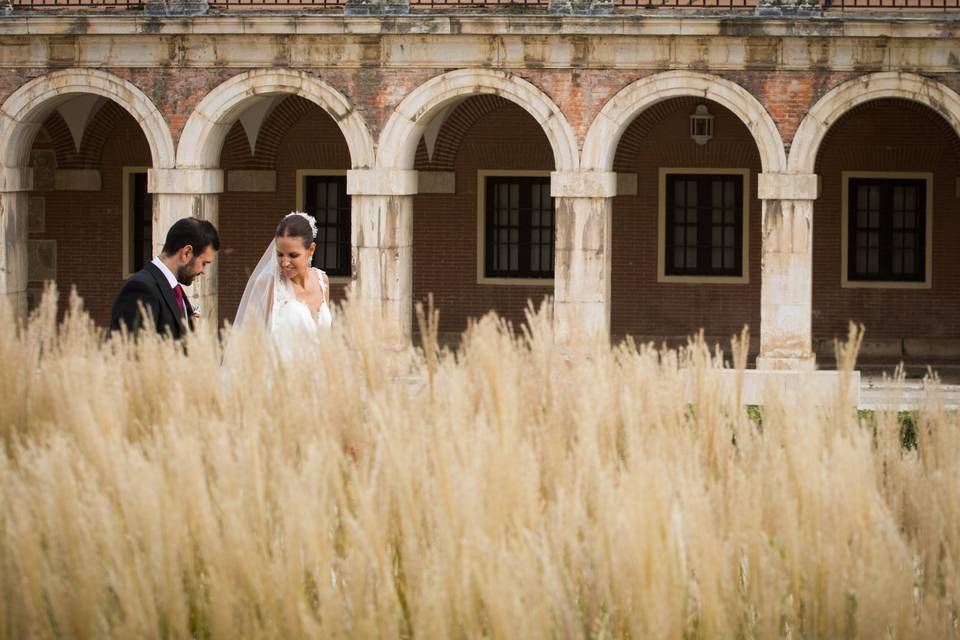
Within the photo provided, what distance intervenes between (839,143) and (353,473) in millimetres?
18367

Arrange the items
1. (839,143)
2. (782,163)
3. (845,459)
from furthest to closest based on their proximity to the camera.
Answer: (839,143), (782,163), (845,459)

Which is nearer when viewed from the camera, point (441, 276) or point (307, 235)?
point (307, 235)

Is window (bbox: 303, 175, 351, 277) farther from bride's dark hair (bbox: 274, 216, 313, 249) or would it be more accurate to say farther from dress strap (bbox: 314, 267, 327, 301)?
bride's dark hair (bbox: 274, 216, 313, 249)

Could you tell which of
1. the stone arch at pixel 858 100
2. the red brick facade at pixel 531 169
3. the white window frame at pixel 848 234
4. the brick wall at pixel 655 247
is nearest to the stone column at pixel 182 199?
the red brick facade at pixel 531 169

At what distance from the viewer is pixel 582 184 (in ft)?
63.4

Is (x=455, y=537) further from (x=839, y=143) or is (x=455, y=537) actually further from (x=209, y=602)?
(x=839, y=143)

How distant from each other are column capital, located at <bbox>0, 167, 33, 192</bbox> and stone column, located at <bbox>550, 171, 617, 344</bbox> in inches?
264

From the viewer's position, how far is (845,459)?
17.1 ft

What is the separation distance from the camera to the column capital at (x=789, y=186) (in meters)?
18.9

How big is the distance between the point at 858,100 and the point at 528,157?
5825mm

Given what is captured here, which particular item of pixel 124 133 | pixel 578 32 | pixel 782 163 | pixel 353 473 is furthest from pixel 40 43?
pixel 353 473

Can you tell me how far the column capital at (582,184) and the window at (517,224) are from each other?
4105 millimetres

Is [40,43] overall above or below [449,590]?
above

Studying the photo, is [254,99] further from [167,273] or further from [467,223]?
[167,273]
